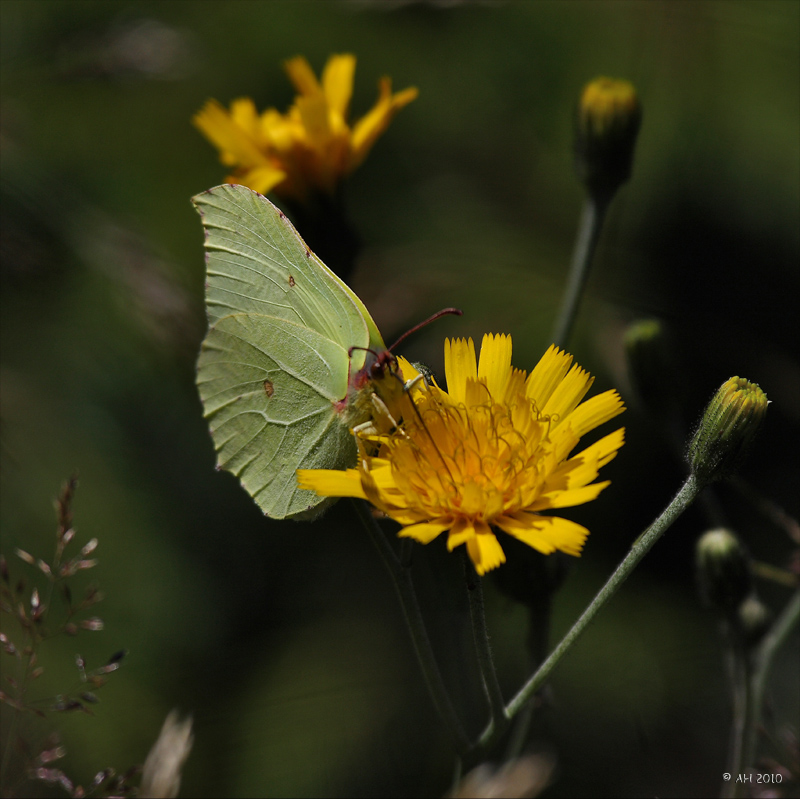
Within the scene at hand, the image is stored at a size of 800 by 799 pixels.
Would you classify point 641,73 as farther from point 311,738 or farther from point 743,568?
point 311,738

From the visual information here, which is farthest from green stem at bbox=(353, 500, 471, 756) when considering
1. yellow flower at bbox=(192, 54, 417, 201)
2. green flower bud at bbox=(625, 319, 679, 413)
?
yellow flower at bbox=(192, 54, 417, 201)

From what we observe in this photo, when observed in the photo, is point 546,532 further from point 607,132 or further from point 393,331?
point 393,331

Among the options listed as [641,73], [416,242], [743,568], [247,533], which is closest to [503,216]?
[416,242]

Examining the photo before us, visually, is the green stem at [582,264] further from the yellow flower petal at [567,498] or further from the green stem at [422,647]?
the green stem at [422,647]

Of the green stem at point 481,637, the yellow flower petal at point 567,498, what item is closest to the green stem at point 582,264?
the yellow flower petal at point 567,498

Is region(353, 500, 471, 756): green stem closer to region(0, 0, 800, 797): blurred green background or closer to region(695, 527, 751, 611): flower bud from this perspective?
region(0, 0, 800, 797): blurred green background

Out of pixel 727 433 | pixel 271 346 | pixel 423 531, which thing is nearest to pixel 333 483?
pixel 423 531
